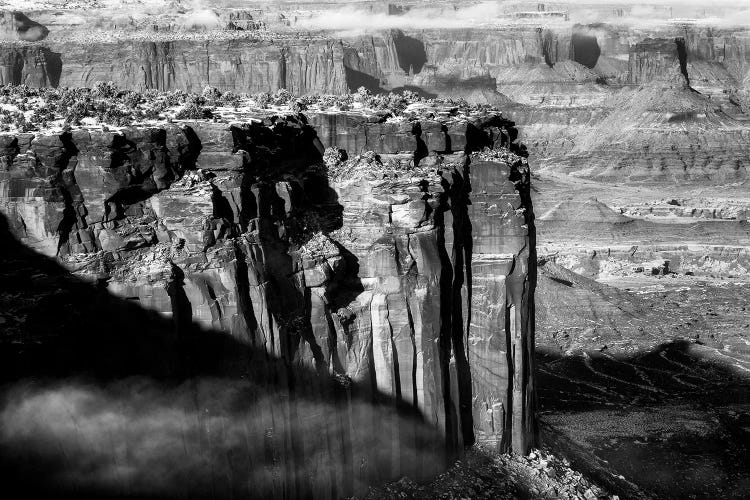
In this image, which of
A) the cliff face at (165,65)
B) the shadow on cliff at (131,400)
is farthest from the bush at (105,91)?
the cliff face at (165,65)

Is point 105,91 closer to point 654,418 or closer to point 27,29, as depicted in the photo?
point 654,418

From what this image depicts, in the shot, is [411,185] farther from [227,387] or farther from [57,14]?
[57,14]

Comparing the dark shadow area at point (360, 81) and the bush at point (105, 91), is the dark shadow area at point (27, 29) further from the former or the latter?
the bush at point (105, 91)

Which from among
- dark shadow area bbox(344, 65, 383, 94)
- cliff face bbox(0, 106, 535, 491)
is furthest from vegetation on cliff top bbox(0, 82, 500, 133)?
dark shadow area bbox(344, 65, 383, 94)

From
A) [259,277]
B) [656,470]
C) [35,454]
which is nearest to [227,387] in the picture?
[259,277]

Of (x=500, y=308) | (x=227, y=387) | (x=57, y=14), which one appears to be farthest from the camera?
(x=57, y=14)

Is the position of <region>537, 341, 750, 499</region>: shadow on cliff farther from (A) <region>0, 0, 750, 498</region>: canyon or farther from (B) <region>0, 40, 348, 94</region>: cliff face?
(B) <region>0, 40, 348, 94</region>: cliff face
